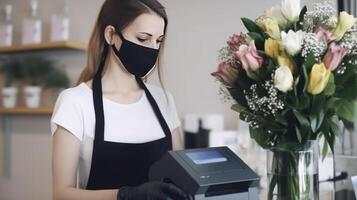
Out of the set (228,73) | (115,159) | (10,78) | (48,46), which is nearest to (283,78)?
(228,73)

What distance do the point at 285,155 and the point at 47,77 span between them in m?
1.94

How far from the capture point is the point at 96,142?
3.97ft

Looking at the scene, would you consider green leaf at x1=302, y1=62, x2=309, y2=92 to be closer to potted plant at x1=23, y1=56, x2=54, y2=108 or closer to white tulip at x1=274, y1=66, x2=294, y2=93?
white tulip at x1=274, y1=66, x2=294, y2=93

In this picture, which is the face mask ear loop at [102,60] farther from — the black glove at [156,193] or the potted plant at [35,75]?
the potted plant at [35,75]

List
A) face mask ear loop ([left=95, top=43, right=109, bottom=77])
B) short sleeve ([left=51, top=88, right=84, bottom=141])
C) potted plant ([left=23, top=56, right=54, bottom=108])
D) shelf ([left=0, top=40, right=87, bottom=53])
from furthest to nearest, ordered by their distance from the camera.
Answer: potted plant ([left=23, top=56, right=54, bottom=108])
shelf ([left=0, top=40, right=87, bottom=53])
face mask ear loop ([left=95, top=43, right=109, bottom=77])
short sleeve ([left=51, top=88, right=84, bottom=141])

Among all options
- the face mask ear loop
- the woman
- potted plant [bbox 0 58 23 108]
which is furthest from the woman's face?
potted plant [bbox 0 58 23 108]

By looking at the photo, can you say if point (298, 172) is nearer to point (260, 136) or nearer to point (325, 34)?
point (260, 136)

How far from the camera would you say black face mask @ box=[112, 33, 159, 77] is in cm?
122

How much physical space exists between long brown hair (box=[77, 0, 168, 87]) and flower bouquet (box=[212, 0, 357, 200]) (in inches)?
16.3

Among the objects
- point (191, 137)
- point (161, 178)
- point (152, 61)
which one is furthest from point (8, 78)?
point (161, 178)

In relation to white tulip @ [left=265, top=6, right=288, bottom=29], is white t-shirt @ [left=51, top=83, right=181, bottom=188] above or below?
below

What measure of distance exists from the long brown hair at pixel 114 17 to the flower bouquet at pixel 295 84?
41cm

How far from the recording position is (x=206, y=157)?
0.79m

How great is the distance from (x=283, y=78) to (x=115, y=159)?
0.65m
